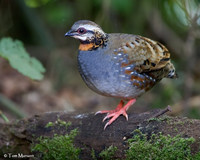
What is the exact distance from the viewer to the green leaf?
5.30 meters

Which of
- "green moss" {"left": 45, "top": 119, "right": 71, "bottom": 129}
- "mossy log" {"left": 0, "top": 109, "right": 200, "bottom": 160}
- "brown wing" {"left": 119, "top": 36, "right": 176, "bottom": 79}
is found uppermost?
"brown wing" {"left": 119, "top": 36, "right": 176, "bottom": 79}

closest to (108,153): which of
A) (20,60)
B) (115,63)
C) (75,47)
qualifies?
(115,63)

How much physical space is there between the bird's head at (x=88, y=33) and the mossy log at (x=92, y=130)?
3.34 ft

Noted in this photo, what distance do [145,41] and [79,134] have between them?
1.74m

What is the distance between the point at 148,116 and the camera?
4.38 meters

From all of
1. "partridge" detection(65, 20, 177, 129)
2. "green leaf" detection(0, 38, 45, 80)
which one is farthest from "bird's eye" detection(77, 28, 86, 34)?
"green leaf" detection(0, 38, 45, 80)

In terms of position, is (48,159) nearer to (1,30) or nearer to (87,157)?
(87,157)

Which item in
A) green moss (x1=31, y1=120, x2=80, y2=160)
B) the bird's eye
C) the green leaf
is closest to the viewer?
green moss (x1=31, y1=120, x2=80, y2=160)

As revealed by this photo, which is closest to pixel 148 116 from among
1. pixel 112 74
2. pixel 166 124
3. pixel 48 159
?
pixel 166 124

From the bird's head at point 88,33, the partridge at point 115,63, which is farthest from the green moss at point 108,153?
the bird's head at point 88,33

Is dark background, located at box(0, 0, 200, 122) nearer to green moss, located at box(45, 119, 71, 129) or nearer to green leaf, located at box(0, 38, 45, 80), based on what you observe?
green leaf, located at box(0, 38, 45, 80)

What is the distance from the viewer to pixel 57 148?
450 centimetres

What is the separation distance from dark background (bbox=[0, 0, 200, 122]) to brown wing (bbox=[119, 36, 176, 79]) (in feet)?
8.45

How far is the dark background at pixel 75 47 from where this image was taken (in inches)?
347
